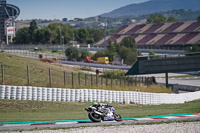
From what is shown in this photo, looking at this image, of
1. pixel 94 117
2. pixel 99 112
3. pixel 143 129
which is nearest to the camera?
pixel 143 129

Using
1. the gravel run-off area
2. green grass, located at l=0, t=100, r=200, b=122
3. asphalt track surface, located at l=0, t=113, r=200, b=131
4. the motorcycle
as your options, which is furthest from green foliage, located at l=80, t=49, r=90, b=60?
the gravel run-off area

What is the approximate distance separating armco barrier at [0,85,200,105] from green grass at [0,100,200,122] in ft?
2.93

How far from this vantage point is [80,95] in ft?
95.5

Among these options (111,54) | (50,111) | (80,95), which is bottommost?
(50,111)

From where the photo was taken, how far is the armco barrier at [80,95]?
2647 cm

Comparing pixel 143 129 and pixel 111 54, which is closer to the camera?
pixel 143 129

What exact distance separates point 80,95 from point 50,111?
524 cm

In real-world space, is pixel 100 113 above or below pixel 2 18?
below

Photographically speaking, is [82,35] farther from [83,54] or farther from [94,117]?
[94,117]

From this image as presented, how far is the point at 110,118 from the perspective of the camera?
60.2 feet

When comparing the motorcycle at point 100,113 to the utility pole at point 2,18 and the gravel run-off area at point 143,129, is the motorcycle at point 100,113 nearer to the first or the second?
the gravel run-off area at point 143,129

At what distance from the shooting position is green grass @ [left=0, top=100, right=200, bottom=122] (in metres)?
20.3

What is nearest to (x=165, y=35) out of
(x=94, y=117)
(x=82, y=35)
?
(x=82, y=35)

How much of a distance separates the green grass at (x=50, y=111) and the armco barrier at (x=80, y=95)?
894mm
